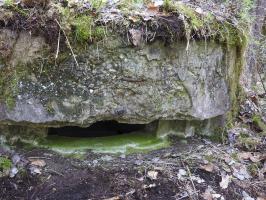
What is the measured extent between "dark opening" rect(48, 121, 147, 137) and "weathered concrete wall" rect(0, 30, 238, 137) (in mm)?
758

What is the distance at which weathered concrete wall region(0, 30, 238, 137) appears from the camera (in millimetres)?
3252

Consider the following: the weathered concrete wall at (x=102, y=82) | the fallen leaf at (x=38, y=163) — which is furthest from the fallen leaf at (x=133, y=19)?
the fallen leaf at (x=38, y=163)

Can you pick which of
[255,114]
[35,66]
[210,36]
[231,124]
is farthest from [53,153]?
[255,114]

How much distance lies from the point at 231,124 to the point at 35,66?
7.92ft

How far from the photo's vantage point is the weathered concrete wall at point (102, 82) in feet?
10.7

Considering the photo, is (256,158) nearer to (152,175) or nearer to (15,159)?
(152,175)

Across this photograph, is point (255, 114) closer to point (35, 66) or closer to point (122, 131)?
point (122, 131)

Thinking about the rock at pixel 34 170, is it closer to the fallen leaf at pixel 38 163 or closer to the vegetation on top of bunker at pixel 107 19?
the fallen leaf at pixel 38 163

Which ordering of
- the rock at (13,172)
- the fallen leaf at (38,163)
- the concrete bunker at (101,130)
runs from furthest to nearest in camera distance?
the concrete bunker at (101,130)
the fallen leaf at (38,163)
the rock at (13,172)

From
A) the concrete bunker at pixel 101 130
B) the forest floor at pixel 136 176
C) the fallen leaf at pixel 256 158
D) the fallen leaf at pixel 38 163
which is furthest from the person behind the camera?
the concrete bunker at pixel 101 130

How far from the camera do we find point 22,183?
10.5ft

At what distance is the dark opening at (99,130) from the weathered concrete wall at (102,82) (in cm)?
76

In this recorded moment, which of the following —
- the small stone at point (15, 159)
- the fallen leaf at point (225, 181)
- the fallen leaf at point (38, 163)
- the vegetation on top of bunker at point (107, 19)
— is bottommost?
the fallen leaf at point (225, 181)

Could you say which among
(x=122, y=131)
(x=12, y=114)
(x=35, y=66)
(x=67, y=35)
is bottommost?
(x=122, y=131)
